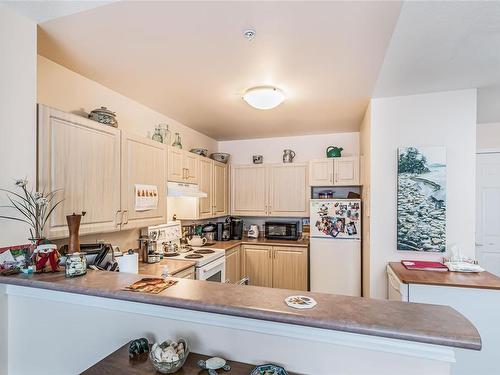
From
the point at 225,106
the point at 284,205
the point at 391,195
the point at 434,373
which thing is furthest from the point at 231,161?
the point at 434,373

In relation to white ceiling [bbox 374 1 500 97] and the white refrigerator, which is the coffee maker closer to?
the white refrigerator

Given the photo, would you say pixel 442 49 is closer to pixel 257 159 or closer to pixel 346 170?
pixel 346 170

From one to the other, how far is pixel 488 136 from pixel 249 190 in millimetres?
3282

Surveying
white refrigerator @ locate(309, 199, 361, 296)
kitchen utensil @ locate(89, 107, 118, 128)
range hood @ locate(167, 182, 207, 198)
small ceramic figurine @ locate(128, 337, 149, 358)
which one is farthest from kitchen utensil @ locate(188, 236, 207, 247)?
small ceramic figurine @ locate(128, 337, 149, 358)

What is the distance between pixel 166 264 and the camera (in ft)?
8.64

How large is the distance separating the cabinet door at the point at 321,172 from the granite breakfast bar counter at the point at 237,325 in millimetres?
2812

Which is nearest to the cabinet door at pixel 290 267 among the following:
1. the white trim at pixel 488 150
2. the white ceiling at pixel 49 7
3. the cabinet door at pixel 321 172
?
the cabinet door at pixel 321 172

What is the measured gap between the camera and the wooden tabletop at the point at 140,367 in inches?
41.6

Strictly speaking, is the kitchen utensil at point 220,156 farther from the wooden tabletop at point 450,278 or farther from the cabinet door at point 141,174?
the wooden tabletop at point 450,278

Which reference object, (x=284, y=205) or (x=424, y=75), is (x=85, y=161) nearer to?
(x=424, y=75)

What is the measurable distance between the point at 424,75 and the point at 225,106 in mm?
1818

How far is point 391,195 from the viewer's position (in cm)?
263

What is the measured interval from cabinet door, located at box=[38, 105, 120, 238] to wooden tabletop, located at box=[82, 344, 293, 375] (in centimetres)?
92

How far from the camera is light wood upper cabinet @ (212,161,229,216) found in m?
4.02
